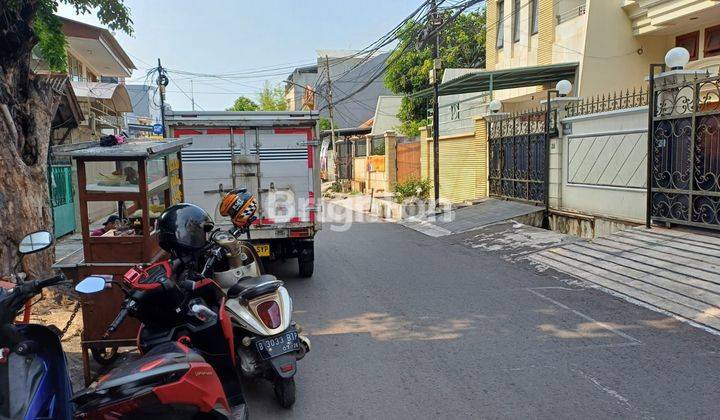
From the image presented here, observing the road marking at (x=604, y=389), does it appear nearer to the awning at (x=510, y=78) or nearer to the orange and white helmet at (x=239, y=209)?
the orange and white helmet at (x=239, y=209)

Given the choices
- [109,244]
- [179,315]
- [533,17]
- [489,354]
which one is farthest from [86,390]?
[533,17]

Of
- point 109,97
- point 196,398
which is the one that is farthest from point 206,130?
point 109,97

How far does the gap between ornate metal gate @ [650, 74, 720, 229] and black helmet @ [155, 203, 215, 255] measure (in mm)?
7329

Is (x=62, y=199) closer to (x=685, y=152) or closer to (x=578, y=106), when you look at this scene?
(x=578, y=106)

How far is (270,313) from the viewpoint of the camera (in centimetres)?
409

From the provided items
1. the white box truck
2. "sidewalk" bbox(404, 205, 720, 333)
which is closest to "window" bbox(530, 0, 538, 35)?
"sidewalk" bbox(404, 205, 720, 333)

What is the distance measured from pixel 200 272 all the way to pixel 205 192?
174 inches

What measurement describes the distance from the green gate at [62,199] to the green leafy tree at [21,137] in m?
5.40

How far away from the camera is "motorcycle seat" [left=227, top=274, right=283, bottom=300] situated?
162 inches

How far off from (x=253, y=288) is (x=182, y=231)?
0.78 meters

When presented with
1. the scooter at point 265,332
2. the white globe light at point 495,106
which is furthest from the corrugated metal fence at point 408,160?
the scooter at point 265,332

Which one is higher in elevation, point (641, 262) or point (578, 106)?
point (578, 106)

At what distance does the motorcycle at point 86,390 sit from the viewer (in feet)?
7.11

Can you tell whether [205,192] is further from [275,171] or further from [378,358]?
[378,358]
